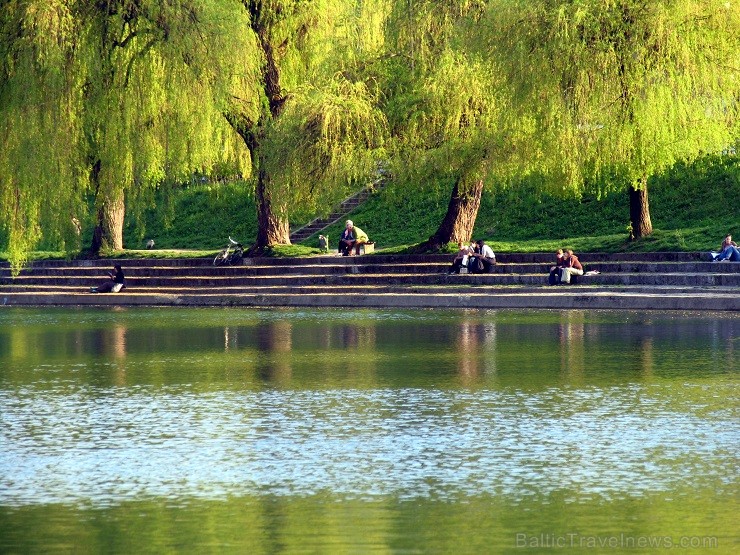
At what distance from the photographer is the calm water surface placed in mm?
8805

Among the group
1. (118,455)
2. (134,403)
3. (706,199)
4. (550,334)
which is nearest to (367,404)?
(134,403)

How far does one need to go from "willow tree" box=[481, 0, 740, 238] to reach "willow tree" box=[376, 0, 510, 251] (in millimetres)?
2011

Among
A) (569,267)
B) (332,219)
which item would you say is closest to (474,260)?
(569,267)

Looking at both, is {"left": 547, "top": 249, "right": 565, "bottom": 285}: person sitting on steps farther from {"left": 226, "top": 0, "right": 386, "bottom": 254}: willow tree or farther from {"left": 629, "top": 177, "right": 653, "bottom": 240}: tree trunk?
{"left": 226, "top": 0, "right": 386, "bottom": 254}: willow tree

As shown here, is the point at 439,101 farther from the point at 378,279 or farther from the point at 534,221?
the point at 534,221

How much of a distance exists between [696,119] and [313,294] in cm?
1050

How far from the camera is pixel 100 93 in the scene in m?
35.1

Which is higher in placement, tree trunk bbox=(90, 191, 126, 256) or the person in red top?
tree trunk bbox=(90, 191, 126, 256)

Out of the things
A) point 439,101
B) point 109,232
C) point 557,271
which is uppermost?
point 439,101

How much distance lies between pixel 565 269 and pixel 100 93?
12345 mm

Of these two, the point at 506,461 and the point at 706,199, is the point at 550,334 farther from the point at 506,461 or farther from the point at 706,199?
the point at 706,199

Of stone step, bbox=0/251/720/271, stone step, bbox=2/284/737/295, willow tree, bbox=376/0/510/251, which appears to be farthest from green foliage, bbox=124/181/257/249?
willow tree, bbox=376/0/510/251

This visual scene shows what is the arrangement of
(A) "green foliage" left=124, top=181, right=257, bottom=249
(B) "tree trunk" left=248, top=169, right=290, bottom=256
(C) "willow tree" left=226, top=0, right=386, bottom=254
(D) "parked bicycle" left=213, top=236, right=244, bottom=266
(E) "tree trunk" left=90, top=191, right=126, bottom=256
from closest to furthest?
(C) "willow tree" left=226, top=0, right=386, bottom=254, (D) "parked bicycle" left=213, top=236, right=244, bottom=266, (B) "tree trunk" left=248, top=169, right=290, bottom=256, (E) "tree trunk" left=90, top=191, right=126, bottom=256, (A) "green foliage" left=124, top=181, right=257, bottom=249

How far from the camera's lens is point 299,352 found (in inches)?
856
